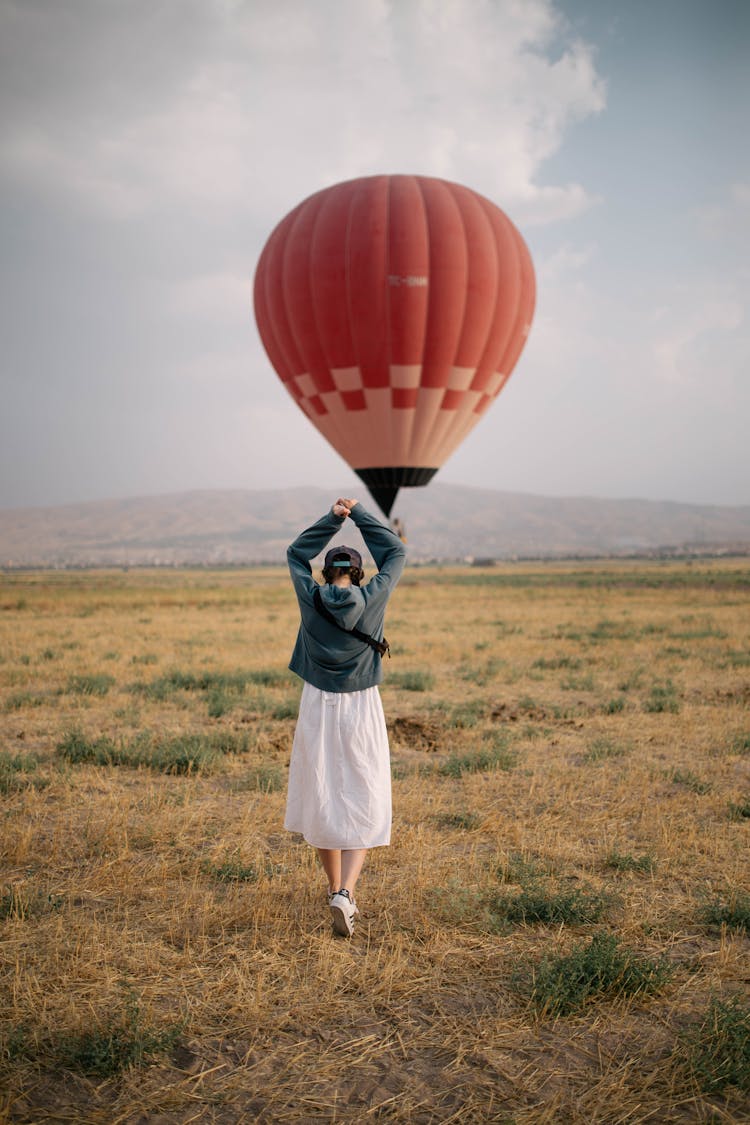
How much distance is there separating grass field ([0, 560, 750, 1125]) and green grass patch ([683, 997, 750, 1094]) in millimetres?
15

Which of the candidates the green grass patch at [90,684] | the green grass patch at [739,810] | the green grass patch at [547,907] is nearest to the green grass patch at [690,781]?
the green grass patch at [739,810]

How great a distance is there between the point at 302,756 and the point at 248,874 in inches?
52.6

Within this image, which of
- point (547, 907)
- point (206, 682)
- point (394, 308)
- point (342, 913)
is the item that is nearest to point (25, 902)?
point (342, 913)

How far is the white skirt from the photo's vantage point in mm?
4895

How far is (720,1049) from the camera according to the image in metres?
3.63

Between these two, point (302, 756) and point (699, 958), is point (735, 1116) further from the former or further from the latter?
point (302, 756)

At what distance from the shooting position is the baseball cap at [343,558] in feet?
16.3

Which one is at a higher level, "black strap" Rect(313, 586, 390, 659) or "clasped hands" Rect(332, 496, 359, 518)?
"clasped hands" Rect(332, 496, 359, 518)

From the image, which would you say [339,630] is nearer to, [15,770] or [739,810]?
[739,810]

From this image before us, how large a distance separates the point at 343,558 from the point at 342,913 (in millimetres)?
2145

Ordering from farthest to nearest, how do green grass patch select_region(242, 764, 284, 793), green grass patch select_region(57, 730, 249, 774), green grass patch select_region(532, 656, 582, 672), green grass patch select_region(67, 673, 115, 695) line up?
green grass patch select_region(532, 656, 582, 672)
green grass patch select_region(67, 673, 115, 695)
green grass patch select_region(57, 730, 249, 774)
green grass patch select_region(242, 764, 284, 793)

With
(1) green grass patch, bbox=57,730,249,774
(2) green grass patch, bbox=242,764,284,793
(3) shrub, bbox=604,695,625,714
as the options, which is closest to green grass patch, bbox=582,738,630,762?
(3) shrub, bbox=604,695,625,714

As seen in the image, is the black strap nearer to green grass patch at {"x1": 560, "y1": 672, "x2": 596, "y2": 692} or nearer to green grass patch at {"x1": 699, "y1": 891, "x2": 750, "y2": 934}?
green grass patch at {"x1": 699, "y1": 891, "x2": 750, "y2": 934}

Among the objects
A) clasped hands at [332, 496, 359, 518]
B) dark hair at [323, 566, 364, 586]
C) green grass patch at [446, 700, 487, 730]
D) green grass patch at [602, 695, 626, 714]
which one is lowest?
green grass patch at [446, 700, 487, 730]
